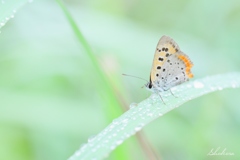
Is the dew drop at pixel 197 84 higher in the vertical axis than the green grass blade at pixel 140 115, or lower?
higher

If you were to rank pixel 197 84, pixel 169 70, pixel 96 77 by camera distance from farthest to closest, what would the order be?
pixel 96 77 < pixel 169 70 < pixel 197 84

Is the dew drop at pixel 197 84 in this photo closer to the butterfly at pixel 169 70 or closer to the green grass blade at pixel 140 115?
the green grass blade at pixel 140 115

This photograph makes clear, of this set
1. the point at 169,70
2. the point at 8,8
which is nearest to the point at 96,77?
the point at 169,70

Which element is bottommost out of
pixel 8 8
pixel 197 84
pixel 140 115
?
pixel 140 115

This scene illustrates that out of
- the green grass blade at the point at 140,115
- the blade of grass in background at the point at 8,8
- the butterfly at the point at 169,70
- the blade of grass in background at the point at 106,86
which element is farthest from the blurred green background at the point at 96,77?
the blade of grass in background at the point at 8,8

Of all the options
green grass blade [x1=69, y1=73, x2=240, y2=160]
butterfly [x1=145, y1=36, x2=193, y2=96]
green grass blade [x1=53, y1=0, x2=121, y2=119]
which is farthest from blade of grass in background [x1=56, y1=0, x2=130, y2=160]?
butterfly [x1=145, y1=36, x2=193, y2=96]

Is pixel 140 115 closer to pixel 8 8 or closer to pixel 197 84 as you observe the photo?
pixel 197 84

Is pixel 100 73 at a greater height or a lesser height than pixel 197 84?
greater

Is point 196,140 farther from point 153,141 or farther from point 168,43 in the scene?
point 168,43
